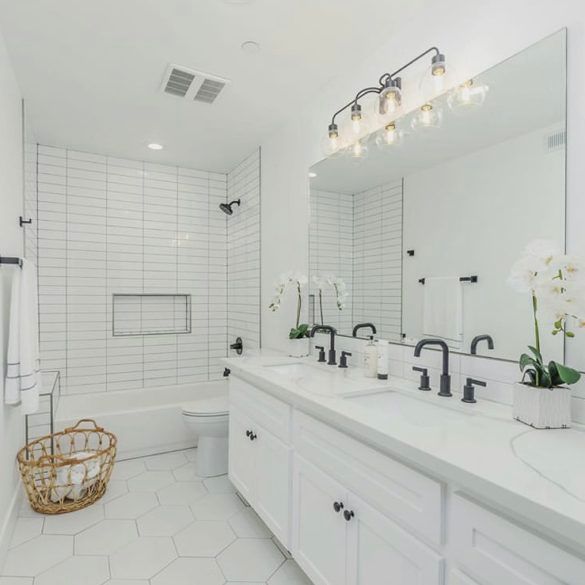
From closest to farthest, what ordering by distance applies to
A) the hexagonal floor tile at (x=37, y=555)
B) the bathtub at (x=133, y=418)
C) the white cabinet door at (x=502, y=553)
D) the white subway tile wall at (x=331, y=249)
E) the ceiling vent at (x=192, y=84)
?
the white cabinet door at (x=502, y=553), the hexagonal floor tile at (x=37, y=555), the ceiling vent at (x=192, y=84), the white subway tile wall at (x=331, y=249), the bathtub at (x=133, y=418)

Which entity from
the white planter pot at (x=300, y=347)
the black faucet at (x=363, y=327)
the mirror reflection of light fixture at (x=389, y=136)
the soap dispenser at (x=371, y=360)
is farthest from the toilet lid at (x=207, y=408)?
the mirror reflection of light fixture at (x=389, y=136)

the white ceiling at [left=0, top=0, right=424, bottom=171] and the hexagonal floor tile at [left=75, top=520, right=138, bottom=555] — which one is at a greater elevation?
the white ceiling at [left=0, top=0, right=424, bottom=171]

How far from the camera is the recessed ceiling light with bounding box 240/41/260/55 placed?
2.01 m

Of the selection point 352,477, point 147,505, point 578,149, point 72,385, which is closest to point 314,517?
point 352,477

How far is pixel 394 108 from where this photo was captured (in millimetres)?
1892

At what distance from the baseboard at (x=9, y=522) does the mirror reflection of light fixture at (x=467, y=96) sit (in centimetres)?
285

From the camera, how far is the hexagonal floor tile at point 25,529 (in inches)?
82.9

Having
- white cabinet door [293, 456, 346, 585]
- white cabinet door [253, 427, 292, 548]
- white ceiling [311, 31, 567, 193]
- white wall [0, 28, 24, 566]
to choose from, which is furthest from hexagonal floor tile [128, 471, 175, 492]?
white ceiling [311, 31, 567, 193]

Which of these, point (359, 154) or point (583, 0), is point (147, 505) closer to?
point (359, 154)

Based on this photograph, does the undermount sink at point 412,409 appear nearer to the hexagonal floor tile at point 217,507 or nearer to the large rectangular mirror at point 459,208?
the large rectangular mirror at point 459,208

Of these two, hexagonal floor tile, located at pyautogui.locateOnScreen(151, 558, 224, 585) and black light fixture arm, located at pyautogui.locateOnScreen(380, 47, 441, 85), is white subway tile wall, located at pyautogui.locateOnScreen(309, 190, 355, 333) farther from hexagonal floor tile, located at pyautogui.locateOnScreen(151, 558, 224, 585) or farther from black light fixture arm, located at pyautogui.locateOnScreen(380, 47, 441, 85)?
hexagonal floor tile, located at pyautogui.locateOnScreen(151, 558, 224, 585)

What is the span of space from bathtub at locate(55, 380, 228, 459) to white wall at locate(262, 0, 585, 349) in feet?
3.47

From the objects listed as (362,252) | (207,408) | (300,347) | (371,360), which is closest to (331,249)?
(362,252)

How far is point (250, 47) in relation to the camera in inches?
80.5
